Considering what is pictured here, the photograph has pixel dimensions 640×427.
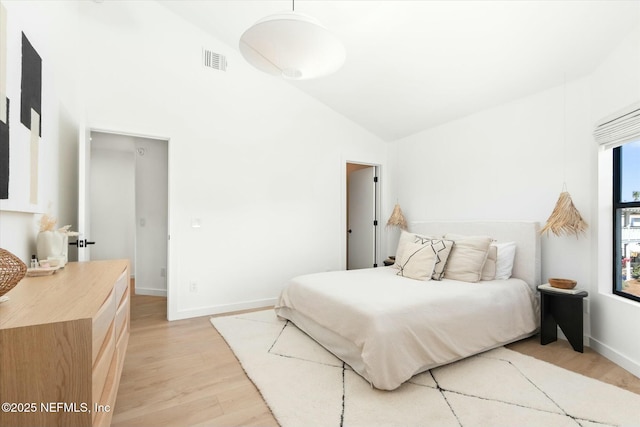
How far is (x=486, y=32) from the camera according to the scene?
257cm

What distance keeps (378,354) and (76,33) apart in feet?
12.6

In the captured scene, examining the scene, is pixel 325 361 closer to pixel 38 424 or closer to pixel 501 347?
pixel 501 347

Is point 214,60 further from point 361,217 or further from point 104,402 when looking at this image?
point 104,402

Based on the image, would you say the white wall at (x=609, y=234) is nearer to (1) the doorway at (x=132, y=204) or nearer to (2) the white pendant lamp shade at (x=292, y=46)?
(2) the white pendant lamp shade at (x=292, y=46)

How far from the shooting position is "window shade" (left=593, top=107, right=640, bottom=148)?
2.21 meters

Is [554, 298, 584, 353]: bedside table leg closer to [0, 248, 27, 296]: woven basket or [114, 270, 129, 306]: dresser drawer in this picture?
[114, 270, 129, 306]: dresser drawer

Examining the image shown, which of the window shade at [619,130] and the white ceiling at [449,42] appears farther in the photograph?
the white ceiling at [449,42]

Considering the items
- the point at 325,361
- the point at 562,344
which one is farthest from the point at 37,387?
the point at 562,344

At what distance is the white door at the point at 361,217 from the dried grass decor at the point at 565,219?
2.59 meters

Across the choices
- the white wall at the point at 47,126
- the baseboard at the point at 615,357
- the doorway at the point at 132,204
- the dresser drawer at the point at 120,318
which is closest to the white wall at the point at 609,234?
the baseboard at the point at 615,357

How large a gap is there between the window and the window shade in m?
0.17

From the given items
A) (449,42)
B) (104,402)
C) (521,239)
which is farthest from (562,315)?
(104,402)

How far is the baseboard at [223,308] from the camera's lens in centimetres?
349

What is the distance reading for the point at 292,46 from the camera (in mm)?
1828
